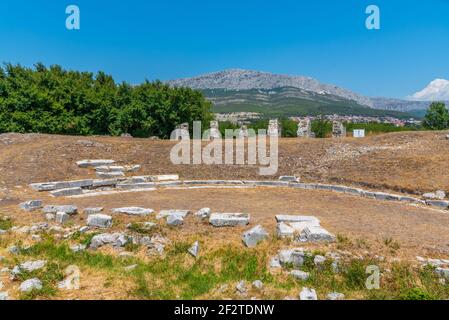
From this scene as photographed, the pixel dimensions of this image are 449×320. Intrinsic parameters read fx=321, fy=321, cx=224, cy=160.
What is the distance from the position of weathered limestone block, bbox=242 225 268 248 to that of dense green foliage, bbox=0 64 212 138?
24793 mm

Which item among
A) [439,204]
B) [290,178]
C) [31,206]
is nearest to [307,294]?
[439,204]

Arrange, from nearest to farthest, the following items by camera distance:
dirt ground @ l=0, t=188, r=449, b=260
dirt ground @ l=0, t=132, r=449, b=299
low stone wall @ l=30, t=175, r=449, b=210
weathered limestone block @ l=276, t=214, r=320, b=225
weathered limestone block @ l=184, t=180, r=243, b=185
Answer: dirt ground @ l=0, t=132, r=449, b=299 < dirt ground @ l=0, t=188, r=449, b=260 < weathered limestone block @ l=276, t=214, r=320, b=225 < low stone wall @ l=30, t=175, r=449, b=210 < weathered limestone block @ l=184, t=180, r=243, b=185

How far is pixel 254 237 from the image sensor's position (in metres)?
8.84

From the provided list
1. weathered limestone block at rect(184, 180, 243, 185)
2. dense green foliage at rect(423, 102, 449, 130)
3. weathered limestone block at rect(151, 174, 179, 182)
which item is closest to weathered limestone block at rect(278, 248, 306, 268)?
weathered limestone block at rect(184, 180, 243, 185)

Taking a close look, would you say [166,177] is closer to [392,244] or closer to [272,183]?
[272,183]

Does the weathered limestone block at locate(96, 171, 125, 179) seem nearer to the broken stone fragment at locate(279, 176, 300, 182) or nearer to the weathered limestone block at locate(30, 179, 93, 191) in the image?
the weathered limestone block at locate(30, 179, 93, 191)

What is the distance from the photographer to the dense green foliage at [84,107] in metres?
30.2

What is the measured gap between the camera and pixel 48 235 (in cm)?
943

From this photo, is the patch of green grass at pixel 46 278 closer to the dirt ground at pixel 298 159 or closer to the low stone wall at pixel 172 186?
the low stone wall at pixel 172 186

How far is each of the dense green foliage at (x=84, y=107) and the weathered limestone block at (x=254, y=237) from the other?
81.3 ft

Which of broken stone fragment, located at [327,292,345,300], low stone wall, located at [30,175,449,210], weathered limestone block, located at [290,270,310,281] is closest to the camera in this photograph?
broken stone fragment, located at [327,292,345,300]

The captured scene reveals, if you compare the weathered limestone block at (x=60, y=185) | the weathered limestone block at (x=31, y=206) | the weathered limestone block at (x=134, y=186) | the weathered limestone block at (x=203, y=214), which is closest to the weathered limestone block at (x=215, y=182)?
the weathered limestone block at (x=134, y=186)

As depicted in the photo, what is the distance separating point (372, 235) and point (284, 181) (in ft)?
28.7

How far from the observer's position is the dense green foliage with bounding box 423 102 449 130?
4316 cm
